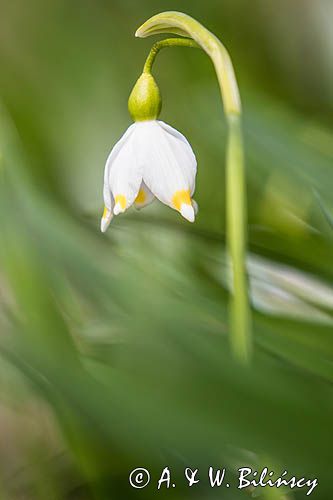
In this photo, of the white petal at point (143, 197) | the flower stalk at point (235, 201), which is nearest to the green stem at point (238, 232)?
the flower stalk at point (235, 201)

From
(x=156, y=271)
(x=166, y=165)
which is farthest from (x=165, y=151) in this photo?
(x=156, y=271)

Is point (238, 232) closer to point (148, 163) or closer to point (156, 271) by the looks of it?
point (148, 163)

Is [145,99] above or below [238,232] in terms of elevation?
above

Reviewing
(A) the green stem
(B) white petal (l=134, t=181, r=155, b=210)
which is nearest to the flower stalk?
(A) the green stem

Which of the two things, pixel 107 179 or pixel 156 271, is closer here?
pixel 107 179

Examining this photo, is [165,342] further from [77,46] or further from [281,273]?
[77,46]
